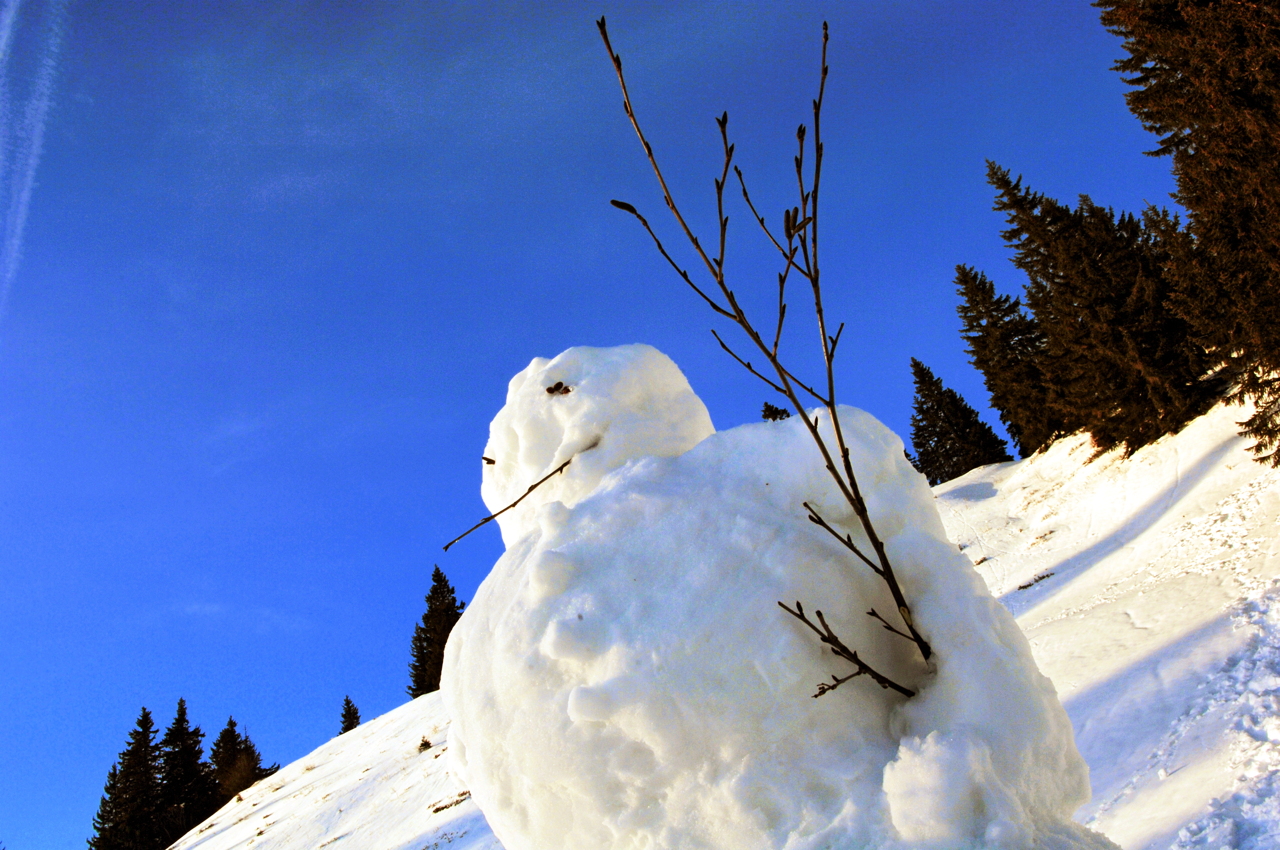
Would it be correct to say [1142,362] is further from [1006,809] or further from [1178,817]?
[1006,809]

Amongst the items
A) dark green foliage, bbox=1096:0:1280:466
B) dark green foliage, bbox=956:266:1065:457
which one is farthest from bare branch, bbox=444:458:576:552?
dark green foliage, bbox=956:266:1065:457

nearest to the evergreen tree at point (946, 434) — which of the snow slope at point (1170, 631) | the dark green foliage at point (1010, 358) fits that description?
the dark green foliage at point (1010, 358)

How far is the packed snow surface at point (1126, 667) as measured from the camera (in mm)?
5297

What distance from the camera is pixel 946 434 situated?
147 feet

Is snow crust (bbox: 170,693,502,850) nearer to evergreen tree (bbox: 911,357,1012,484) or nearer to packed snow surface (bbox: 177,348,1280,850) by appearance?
packed snow surface (bbox: 177,348,1280,850)

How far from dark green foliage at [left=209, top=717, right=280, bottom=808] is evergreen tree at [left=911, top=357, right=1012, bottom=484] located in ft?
140

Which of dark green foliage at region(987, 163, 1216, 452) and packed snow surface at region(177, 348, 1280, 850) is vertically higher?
dark green foliage at region(987, 163, 1216, 452)

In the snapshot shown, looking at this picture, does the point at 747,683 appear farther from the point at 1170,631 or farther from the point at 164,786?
the point at 164,786

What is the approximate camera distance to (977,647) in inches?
68.9

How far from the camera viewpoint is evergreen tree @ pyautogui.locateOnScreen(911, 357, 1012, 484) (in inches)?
1497

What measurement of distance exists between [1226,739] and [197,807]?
52.3 meters

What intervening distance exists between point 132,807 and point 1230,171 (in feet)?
176

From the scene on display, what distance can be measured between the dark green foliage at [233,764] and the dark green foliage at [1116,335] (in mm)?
44499

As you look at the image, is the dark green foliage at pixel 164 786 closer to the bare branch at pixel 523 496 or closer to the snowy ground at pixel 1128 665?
the snowy ground at pixel 1128 665
